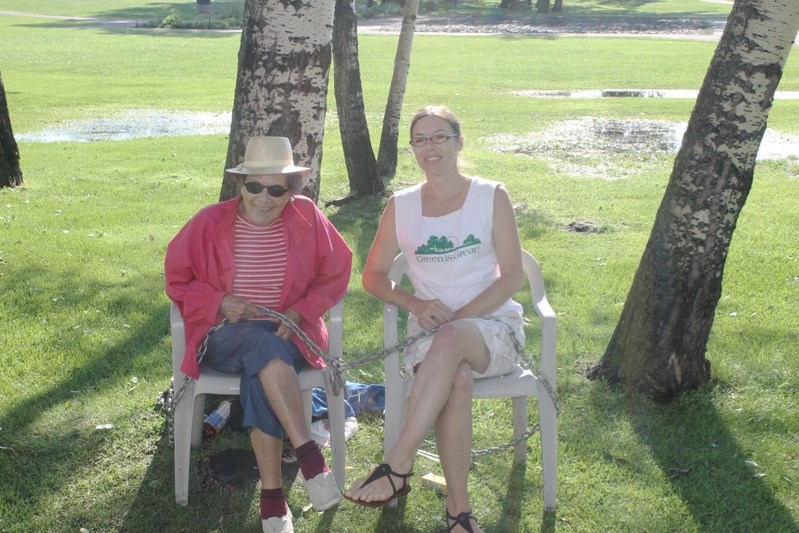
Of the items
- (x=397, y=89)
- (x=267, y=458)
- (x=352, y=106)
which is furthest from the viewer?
(x=397, y=89)

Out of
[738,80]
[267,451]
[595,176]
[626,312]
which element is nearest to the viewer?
[267,451]

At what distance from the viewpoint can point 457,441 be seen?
3387 mm

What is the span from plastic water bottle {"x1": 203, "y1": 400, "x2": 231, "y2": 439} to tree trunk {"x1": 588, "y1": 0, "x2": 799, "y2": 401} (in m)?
1.94

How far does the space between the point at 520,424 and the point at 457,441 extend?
781 millimetres

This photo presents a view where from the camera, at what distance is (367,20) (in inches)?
1640

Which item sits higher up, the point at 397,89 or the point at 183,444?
the point at 397,89

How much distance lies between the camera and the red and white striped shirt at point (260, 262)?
12.6 ft

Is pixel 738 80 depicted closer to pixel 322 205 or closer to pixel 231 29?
pixel 322 205

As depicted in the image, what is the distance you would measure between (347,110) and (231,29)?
3216 centimetres

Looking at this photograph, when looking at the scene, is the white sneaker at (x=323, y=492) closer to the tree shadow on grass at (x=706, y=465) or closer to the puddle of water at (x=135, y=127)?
the tree shadow on grass at (x=706, y=465)

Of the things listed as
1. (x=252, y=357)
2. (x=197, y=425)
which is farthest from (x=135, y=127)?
(x=252, y=357)

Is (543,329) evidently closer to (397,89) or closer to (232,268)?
(232,268)

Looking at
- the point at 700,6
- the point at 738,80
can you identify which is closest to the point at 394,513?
the point at 738,80

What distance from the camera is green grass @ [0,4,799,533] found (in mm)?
3684
